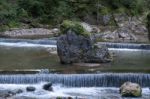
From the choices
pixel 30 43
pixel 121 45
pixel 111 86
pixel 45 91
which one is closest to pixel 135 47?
pixel 121 45

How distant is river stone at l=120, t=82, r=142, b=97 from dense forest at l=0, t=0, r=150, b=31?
3002 cm

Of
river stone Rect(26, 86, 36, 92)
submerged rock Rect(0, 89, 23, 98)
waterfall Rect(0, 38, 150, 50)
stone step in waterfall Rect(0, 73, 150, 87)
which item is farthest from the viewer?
waterfall Rect(0, 38, 150, 50)

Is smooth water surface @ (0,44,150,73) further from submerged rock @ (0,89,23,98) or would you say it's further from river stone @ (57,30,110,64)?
submerged rock @ (0,89,23,98)

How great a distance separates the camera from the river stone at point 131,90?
72.9 feet

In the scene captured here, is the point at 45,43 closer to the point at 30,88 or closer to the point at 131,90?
the point at 30,88

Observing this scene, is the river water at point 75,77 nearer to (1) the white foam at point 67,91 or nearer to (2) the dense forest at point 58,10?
(1) the white foam at point 67,91

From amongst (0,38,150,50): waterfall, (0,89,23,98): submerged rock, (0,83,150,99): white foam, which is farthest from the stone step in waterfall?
(0,38,150,50): waterfall

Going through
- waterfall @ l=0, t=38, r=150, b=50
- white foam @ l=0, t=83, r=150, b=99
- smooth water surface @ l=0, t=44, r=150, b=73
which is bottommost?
white foam @ l=0, t=83, r=150, b=99

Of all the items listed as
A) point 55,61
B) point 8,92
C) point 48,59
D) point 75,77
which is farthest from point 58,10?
point 8,92

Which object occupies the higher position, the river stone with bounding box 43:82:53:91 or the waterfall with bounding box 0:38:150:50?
the waterfall with bounding box 0:38:150:50

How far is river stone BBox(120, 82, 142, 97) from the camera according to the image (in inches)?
875

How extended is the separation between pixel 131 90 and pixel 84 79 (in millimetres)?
2953

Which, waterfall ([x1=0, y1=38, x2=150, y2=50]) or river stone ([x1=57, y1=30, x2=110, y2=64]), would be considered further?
waterfall ([x1=0, y1=38, x2=150, y2=50])

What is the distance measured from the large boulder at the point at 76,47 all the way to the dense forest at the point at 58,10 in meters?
23.4
